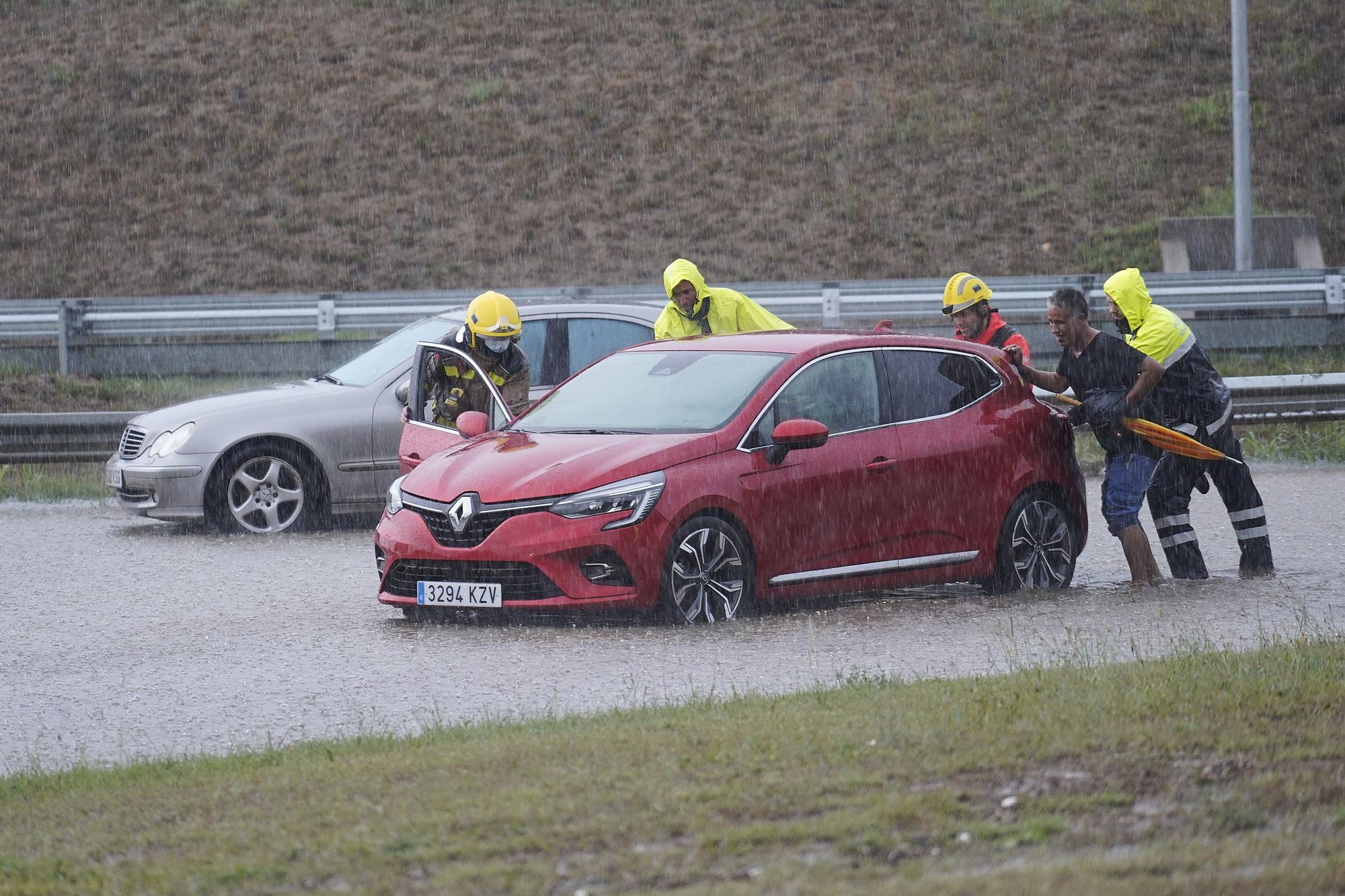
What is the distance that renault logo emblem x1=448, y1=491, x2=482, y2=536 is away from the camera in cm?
915

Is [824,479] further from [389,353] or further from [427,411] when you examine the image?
[389,353]

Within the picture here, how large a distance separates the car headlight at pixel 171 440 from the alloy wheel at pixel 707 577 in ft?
18.5

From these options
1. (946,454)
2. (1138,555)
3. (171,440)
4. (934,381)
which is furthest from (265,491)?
(1138,555)

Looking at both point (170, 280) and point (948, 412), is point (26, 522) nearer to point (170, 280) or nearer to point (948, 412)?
point (948, 412)

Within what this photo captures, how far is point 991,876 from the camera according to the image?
167 inches

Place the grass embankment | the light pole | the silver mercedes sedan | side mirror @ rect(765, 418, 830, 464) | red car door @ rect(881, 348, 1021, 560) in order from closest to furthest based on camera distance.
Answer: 1. side mirror @ rect(765, 418, 830, 464)
2. red car door @ rect(881, 348, 1021, 560)
3. the silver mercedes sedan
4. the grass embankment
5. the light pole

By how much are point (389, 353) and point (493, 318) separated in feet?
9.09

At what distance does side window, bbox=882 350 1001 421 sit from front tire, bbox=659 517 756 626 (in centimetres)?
139

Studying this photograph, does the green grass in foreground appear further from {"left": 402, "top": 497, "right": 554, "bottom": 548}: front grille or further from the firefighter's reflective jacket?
the firefighter's reflective jacket

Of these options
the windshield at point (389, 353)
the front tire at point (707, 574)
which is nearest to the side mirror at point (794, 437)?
the front tire at point (707, 574)

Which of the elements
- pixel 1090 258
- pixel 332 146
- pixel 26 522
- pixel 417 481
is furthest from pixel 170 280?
pixel 417 481

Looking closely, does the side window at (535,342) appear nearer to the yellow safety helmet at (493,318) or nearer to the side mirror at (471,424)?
the yellow safety helmet at (493,318)

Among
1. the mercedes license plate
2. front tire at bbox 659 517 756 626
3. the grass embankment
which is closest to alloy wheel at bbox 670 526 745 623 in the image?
front tire at bbox 659 517 756 626

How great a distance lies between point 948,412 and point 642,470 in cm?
207
